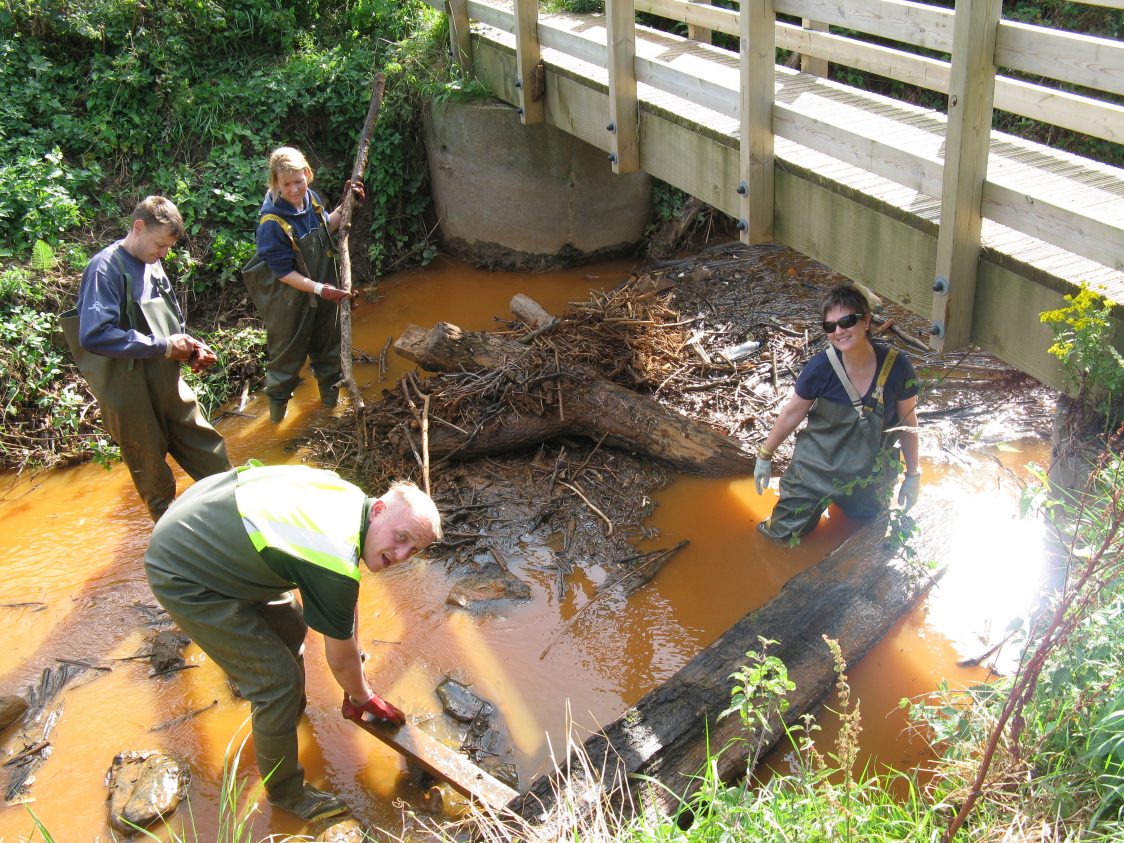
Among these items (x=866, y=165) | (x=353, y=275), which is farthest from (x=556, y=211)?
(x=866, y=165)

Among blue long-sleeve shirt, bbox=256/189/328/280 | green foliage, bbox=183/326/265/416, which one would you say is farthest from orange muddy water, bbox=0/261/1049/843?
blue long-sleeve shirt, bbox=256/189/328/280

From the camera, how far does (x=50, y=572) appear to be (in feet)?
19.3

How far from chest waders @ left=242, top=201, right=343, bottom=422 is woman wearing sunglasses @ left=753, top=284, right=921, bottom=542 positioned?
3.47m

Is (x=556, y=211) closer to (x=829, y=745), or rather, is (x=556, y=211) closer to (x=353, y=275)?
(x=353, y=275)

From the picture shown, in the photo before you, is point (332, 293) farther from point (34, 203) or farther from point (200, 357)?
point (34, 203)

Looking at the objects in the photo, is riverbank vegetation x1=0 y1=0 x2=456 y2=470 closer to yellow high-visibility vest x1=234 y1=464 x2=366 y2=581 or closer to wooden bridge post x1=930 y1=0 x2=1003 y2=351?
yellow high-visibility vest x1=234 y1=464 x2=366 y2=581

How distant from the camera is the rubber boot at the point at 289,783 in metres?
3.99

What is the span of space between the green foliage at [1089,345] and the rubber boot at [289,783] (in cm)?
363

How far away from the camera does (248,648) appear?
387 centimetres

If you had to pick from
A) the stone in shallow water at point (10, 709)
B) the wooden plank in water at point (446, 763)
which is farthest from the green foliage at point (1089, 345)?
the stone in shallow water at point (10, 709)

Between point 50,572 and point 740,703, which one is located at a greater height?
point 740,703

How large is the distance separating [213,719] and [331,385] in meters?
Answer: 3.21

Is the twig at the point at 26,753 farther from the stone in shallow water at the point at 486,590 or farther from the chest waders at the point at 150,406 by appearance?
the stone in shallow water at the point at 486,590

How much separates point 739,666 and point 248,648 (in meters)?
2.08
